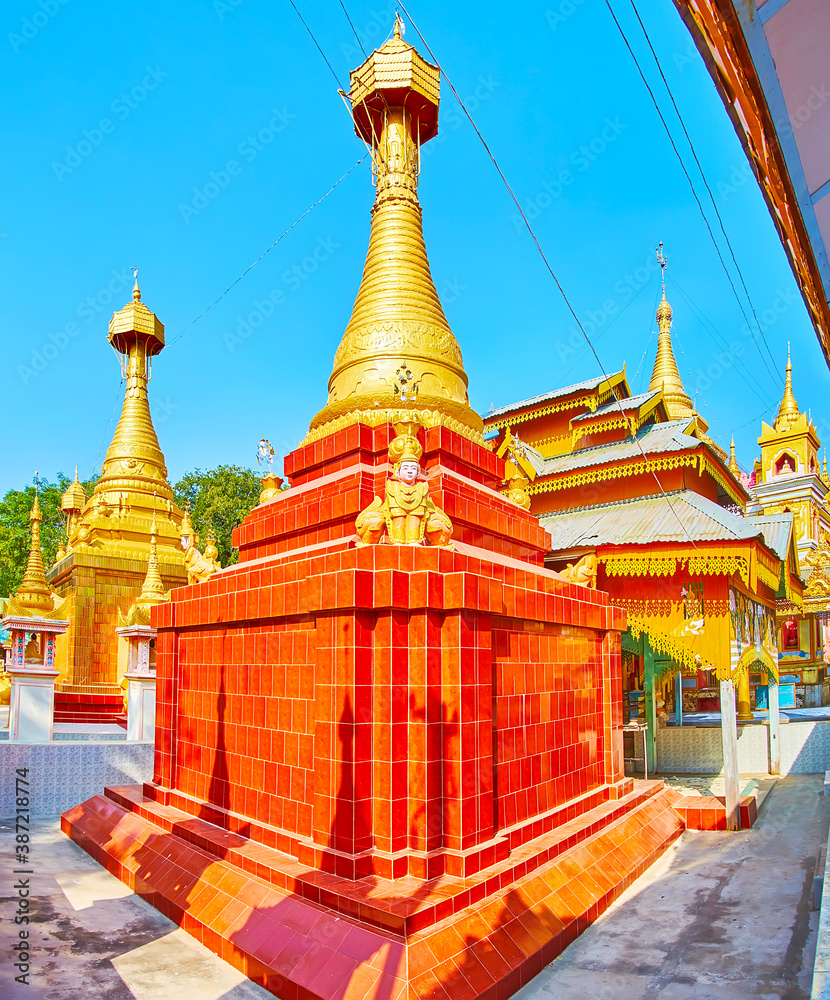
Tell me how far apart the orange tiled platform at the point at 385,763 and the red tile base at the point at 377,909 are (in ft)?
0.07

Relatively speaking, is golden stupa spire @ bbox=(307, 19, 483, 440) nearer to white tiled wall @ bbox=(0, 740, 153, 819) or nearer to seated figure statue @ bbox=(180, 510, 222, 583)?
seated figure statue @ bbox=(180, 510, 222, 583)

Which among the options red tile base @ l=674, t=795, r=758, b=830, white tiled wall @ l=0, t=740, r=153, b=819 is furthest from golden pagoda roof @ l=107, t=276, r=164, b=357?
red tile base @ l=674, t=795, r=758, b=830

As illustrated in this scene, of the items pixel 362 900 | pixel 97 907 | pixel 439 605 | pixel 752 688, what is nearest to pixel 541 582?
pixel 439 605

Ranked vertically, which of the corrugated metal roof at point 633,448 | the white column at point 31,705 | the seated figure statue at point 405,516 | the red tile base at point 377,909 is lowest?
the red tile base at point 377,909

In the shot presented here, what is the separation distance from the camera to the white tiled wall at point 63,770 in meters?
12.6

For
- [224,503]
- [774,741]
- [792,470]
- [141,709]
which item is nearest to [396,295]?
[141,709]

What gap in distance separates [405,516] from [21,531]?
120 ft

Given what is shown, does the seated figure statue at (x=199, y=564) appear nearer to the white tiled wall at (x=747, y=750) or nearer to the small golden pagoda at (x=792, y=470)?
the white tiled wall at (x=747, y=750)

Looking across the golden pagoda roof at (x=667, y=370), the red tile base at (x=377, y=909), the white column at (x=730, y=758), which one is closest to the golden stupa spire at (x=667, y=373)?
the golden pagoda roof at (x=667, y=370)

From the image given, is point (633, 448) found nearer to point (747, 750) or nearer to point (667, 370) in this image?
point (747, 750)

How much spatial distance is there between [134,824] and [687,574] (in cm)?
1068

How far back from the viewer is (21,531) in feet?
122

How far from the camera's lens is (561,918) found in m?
6.64

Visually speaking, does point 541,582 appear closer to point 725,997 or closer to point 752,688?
point 725,997
